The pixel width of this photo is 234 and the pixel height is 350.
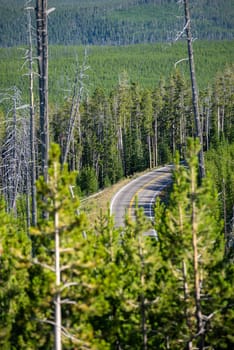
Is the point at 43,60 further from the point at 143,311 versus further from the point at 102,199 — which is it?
the point at 102,199

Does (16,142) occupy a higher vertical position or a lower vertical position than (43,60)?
lower

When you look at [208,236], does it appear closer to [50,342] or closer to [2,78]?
[50,342]

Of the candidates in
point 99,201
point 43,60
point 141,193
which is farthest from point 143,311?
point 141,193

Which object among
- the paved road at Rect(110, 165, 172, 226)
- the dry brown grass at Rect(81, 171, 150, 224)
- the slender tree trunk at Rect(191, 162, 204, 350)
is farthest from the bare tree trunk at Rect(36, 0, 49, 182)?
the dry brown grass at Rect(81, 171, 150, 224)

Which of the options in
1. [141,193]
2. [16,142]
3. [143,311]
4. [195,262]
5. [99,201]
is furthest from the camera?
[141,193]

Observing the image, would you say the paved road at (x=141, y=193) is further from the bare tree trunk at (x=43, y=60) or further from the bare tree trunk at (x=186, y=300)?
the bare tree trunk at (x=186, y=300)

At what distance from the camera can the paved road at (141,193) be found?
37.8 meters

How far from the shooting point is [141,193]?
1759 inches

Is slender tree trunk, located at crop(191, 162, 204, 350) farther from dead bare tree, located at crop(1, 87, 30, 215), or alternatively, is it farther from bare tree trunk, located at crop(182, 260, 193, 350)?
dead bare tree, located at crop(1, 87, 30, 215)

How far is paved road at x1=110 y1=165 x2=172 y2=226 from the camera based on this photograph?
124 ft

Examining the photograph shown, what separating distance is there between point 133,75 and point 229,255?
142818 millimetres

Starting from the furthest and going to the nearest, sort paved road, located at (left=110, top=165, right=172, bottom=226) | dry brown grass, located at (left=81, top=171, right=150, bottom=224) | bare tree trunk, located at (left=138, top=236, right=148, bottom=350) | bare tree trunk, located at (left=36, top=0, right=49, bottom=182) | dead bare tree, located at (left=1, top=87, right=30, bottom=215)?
paved road, located at (left=110, top=165, right=172, bottom=226), dry brown grass, located at (left=81, top=171, right=150, bottom=224), dead bare tree, located at (left=1, top=87, right=30, bottom=215), bare tree trunk, located at (left=36, top=0, right=49, bottom=182), bare tree trunk, located at (left=138, top=236, right=148, bottom=350)

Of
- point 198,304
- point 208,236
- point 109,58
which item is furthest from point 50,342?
point 109,58

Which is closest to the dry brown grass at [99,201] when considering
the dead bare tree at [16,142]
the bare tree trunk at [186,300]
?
the dead bare tree at [16,142]
